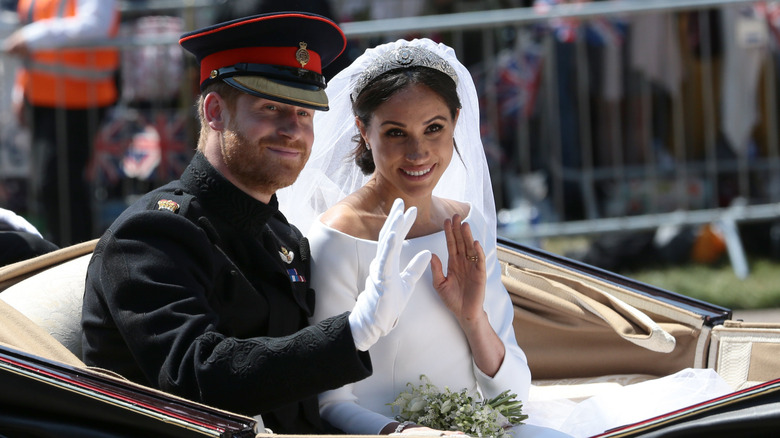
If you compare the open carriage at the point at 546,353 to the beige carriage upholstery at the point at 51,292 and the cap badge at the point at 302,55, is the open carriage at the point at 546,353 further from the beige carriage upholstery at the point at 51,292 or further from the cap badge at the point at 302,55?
the cap badge at the point at 302,55

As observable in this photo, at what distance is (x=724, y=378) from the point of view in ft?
10.9

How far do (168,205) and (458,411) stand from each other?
82 cm

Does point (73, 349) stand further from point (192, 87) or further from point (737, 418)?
point (192, 87)

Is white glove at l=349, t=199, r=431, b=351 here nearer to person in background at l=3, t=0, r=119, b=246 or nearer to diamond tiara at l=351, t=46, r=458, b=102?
diamond tiara at l=351, t=46, r=458, b=102

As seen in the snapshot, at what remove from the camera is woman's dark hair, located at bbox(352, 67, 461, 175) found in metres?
2.86

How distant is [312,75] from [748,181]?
5115 mm

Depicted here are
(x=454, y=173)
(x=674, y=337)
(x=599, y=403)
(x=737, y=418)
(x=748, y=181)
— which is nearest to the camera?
(x=737, y=418)

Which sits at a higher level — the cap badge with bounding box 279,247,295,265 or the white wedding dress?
the cap badge with bounding box 279,247,295,265

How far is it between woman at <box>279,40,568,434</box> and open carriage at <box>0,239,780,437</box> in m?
0.53

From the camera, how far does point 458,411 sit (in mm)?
2594

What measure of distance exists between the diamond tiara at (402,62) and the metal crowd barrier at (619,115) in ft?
12.3

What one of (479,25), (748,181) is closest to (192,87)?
(479,25)

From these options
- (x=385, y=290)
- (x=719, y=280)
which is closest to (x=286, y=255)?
(x=385, y=290)

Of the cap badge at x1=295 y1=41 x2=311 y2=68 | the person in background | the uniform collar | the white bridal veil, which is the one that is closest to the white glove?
the uniform collar
